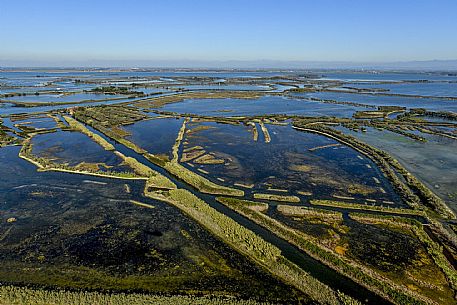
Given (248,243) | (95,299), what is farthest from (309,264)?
(95,299)

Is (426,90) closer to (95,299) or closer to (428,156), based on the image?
(428,156)

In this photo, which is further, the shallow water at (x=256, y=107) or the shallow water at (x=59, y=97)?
the shallow water at (x=59, y=97)

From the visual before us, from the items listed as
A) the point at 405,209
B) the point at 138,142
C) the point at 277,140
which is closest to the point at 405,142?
the point at 277,140

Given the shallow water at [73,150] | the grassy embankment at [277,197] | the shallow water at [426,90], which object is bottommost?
the grassy embankment at [277,197]

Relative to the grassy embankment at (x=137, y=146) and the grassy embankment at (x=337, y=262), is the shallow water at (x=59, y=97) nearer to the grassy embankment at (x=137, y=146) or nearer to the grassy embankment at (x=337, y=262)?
the grassy embankment at (x=137, y=146)

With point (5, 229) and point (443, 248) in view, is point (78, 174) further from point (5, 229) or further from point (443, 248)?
point (443, 248)

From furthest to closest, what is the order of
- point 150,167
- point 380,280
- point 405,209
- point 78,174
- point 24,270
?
point 150,167
point 78,174
point 405,209
point 24,270
point 380,280

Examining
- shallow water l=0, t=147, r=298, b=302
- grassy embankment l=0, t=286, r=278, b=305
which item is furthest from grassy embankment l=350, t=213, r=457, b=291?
grassy embankment l=0, t=286, r=278, b=305

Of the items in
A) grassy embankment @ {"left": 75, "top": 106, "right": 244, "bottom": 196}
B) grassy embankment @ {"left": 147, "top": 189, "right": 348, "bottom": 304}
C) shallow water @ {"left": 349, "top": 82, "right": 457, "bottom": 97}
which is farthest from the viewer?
shallow water @ {"left": 349, "top": 82, "right": 457, "bottom": 97}

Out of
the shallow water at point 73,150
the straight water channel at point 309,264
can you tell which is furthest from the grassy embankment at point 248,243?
the shallow water at point 73,150

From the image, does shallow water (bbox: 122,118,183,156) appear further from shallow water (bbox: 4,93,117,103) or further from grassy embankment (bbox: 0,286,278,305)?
shallow water (bbox: 4,93,117,103)

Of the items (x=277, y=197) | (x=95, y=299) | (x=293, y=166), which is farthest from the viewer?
(x=293, y=166)
